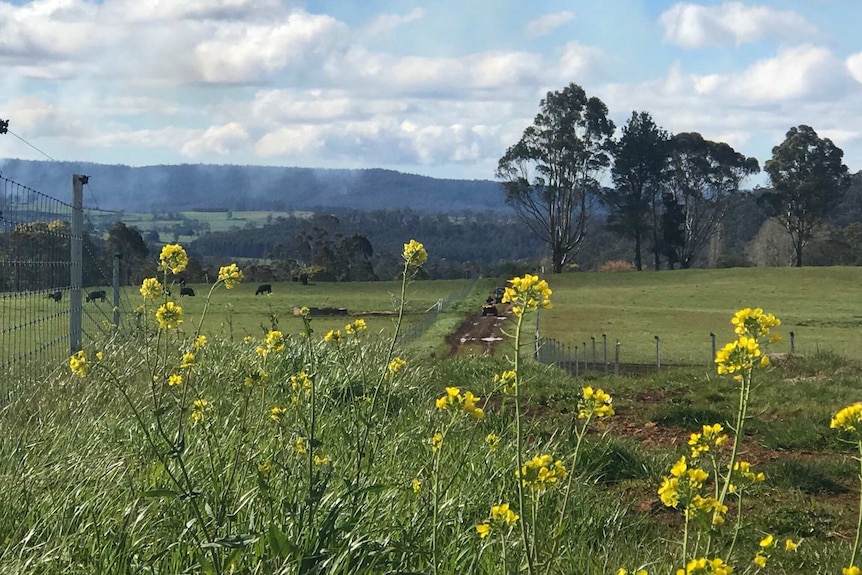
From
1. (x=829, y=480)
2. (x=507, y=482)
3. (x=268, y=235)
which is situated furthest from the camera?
(x=268, y=235)

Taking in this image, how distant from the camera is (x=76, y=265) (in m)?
9.13

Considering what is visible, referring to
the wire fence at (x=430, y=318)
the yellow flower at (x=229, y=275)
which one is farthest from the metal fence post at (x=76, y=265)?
the yellow flower at (x=229, y=275)

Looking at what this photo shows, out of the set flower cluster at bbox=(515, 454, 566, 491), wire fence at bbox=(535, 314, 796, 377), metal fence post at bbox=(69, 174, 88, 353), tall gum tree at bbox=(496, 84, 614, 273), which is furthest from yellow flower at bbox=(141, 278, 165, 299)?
tall gum tree at bbox=(496, 84, 614, 273)

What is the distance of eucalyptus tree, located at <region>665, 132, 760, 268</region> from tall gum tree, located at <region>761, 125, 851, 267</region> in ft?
8.37

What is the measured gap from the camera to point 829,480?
656 cm

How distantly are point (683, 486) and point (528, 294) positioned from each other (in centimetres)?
66

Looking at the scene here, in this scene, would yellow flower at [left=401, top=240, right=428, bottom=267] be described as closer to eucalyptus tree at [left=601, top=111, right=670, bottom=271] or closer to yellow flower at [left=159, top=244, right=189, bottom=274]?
yellow flower at [left=159, top=244, right=189, bottom=274]

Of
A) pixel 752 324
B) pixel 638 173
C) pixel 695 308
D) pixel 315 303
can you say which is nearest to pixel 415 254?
pixel 752 324

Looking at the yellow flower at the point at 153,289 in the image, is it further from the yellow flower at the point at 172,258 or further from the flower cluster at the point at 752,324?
the flower cluster at the point at 752,324

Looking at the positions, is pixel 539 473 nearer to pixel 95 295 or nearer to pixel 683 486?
pixel 683 486

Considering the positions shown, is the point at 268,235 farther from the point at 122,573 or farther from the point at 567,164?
the point at 122,573

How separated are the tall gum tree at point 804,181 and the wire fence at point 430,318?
21513 mm

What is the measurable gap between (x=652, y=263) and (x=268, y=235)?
48.2 metres

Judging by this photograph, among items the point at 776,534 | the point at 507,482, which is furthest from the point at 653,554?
the point at 776,534
